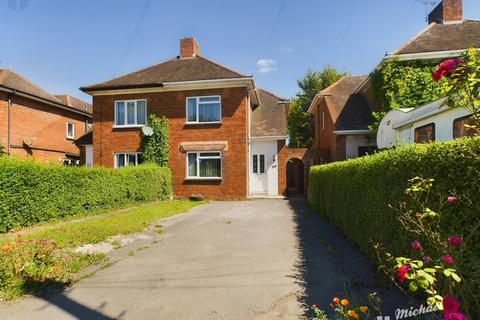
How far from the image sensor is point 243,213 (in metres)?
12.1

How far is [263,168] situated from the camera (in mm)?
18219

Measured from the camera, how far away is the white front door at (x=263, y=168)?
18.0 metres

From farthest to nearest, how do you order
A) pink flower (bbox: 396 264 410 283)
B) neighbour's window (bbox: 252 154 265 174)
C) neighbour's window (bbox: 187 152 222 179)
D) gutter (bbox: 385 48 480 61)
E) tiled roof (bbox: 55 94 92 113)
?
tiled roof (bbox: 55 94 92 113) < neighbour's window (bbox: 252 154 265 174) < neighbour's window (bbox: 187 152 222 179) < gutter (bbox: 385 48 480 61) < pink flower (bbox: 396 264 410 283)

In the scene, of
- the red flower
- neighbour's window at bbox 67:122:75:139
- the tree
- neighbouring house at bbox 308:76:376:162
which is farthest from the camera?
the tree

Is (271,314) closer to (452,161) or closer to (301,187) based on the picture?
(452,161)

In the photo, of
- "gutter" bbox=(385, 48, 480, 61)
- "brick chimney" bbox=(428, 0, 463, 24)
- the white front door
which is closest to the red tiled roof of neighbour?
the white front door

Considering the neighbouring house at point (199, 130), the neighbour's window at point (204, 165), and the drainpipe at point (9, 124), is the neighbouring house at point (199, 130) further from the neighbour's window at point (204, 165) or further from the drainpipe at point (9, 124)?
the drainpipe at point (9, 124)

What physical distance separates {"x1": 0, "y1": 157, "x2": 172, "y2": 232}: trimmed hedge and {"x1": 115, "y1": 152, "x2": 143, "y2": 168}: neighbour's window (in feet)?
11.5

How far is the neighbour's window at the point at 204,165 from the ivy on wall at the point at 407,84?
912 cm

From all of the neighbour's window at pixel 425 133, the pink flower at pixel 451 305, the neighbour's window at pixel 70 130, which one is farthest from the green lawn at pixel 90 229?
the neighbour's window at pixel 70 130

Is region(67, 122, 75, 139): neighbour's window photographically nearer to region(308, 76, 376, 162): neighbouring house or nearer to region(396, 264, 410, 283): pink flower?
region(308, 76, 376, 162): neighbouring house

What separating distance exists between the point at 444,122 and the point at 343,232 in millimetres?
3601

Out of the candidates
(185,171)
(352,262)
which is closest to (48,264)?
(352,262)

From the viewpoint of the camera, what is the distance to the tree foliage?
17.4m
